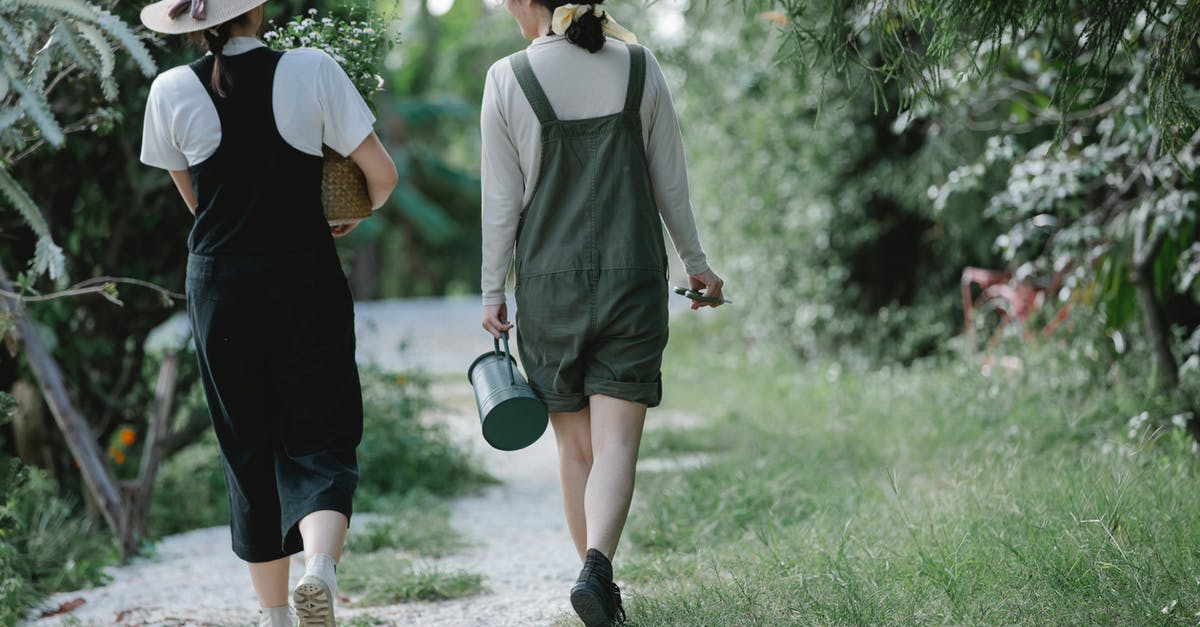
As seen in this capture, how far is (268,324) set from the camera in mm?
3113

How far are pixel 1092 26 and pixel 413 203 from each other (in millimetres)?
20559

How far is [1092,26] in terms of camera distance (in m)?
3.77

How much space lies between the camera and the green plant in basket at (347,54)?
3258mm

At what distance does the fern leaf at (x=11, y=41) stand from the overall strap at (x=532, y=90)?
1215 mm

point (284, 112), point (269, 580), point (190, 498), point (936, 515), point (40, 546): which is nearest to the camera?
point (284, 112)

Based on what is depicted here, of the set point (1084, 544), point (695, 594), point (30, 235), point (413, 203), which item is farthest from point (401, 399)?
point (413, 203)

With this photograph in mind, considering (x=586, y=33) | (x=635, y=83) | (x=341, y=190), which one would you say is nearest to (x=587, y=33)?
(x=586, y=33)

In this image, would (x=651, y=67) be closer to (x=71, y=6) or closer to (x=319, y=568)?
(x=71, y=6)

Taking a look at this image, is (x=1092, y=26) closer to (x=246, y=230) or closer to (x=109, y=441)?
(x=246, y=230)

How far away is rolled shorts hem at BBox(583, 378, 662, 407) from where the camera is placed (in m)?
3.34

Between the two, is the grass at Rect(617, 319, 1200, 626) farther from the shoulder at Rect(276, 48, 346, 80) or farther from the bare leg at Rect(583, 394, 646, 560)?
the shoulder at Rect(276, 48, 346, 80)

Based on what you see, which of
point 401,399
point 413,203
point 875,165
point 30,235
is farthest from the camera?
point 413,203

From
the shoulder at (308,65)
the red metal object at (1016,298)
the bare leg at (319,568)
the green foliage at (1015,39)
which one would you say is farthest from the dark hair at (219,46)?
the red metal object at (1016,298)

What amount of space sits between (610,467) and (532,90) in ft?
3.49
